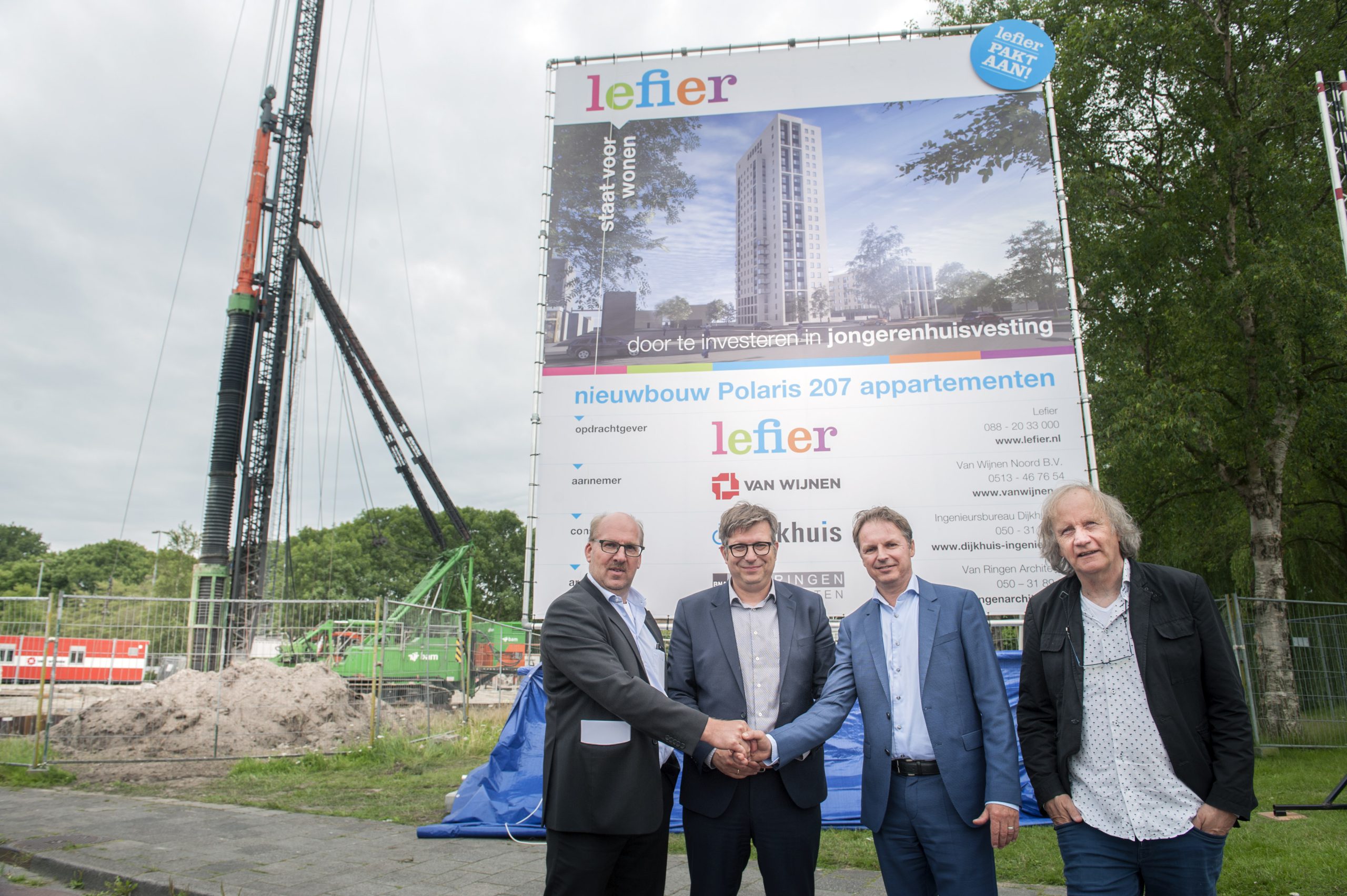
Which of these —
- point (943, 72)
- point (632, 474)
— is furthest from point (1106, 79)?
point (632, 474)

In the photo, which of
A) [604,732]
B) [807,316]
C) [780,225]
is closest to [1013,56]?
[780,225]

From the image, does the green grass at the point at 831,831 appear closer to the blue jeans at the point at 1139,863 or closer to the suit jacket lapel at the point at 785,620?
the blue jeans at the point at 1139,863

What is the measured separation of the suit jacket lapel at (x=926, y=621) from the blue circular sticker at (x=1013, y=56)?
224 inches

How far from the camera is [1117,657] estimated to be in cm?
221

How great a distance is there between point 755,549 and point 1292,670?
1099cm

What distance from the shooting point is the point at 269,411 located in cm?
2273

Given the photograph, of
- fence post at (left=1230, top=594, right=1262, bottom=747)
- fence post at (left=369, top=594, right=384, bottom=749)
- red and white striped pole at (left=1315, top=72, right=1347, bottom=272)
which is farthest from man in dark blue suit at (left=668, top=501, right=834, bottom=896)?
fence post at (left=1230, top=594, right=1262, bottom=747)

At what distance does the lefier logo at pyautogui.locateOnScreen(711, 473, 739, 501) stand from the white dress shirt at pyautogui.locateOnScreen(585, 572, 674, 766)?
10.1 ft

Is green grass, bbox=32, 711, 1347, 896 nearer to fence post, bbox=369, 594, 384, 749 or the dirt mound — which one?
fence post, bbox=369, 594, 384, 749

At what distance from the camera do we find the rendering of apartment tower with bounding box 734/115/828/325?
254 inches

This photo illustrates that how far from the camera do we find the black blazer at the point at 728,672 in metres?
2.56

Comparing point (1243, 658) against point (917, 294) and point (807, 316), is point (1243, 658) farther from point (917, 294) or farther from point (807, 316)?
point (807, 316)

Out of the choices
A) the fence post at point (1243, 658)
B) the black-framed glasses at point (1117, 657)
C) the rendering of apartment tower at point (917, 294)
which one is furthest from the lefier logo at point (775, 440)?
the fence post at point (1243, 658)

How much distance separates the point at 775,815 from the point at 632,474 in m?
3.81
